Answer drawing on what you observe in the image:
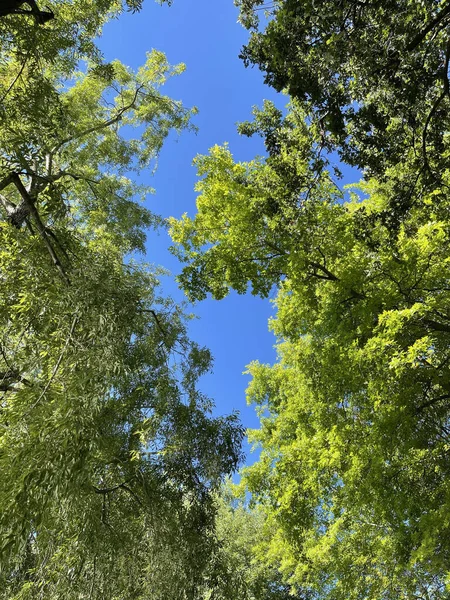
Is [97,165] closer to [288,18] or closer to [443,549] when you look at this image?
[288,18]

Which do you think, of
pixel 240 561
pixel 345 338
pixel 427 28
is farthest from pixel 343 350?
pixel 240 561

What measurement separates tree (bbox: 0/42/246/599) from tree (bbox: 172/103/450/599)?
7.02 feet

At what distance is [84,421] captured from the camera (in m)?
2.44

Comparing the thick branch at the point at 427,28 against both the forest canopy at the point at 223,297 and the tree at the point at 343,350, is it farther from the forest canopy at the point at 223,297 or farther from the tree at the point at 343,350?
the tree at the point at 343,350

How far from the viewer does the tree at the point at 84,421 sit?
2334 millimetres

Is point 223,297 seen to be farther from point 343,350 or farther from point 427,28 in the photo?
point 427,28

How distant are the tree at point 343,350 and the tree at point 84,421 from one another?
7.02 ft

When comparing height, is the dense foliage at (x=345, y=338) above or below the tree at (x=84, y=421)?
above

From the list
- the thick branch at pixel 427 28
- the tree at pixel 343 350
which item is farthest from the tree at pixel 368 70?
the tree at pixel 343 350

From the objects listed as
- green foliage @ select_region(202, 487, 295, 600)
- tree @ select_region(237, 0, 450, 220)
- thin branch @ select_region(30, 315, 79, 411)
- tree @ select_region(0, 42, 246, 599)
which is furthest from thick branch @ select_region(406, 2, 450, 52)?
green foliage @ select_region(202, 487, 295, 600)

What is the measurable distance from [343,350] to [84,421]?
462 cm

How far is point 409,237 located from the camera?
6.38m

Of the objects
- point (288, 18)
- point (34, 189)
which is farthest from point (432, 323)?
point (34, 189)

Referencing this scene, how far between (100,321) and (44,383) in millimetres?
556
